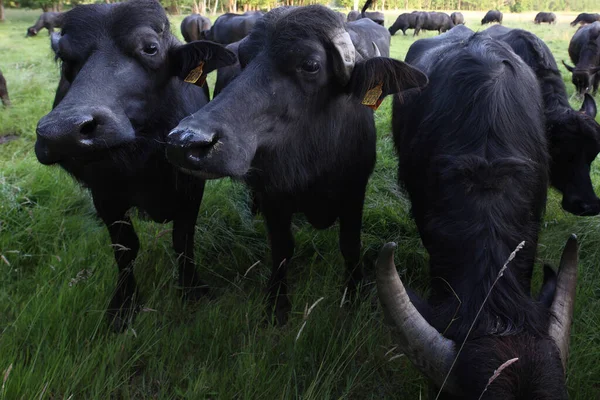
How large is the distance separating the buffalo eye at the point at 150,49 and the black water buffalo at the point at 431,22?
34.4 m

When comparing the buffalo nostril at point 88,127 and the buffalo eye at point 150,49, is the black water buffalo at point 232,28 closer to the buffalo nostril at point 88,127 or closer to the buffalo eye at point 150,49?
the buffalo eye at point 150,49

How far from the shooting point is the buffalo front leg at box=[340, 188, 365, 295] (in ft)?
9.75

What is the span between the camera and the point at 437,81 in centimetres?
→ 265

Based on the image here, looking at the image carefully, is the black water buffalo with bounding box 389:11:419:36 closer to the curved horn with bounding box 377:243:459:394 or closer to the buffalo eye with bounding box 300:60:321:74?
the buffalo eye with bounding box 300:60:321:74

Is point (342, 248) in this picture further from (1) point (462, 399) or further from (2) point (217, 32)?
(2) point (217, 32)

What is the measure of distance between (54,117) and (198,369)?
4.20 feet

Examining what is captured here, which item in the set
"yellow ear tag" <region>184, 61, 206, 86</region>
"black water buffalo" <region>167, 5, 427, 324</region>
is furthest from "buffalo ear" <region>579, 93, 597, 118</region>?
"yellow ear tag" <region>184, 61, 206, 86</region>

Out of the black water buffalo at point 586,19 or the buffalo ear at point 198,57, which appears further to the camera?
the black water buffalo at point 586,19

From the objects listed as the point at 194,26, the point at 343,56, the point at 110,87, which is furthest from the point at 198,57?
the point at 194,26

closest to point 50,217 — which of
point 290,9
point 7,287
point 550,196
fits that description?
point 7,287

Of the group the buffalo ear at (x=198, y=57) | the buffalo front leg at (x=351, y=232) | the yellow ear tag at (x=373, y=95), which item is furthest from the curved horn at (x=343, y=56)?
the buffalo front leg at (x=351, y=232)

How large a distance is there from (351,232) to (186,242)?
1.06m

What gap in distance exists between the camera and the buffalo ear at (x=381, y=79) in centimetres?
233

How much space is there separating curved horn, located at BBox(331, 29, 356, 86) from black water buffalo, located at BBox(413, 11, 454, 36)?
3426 centimetres
